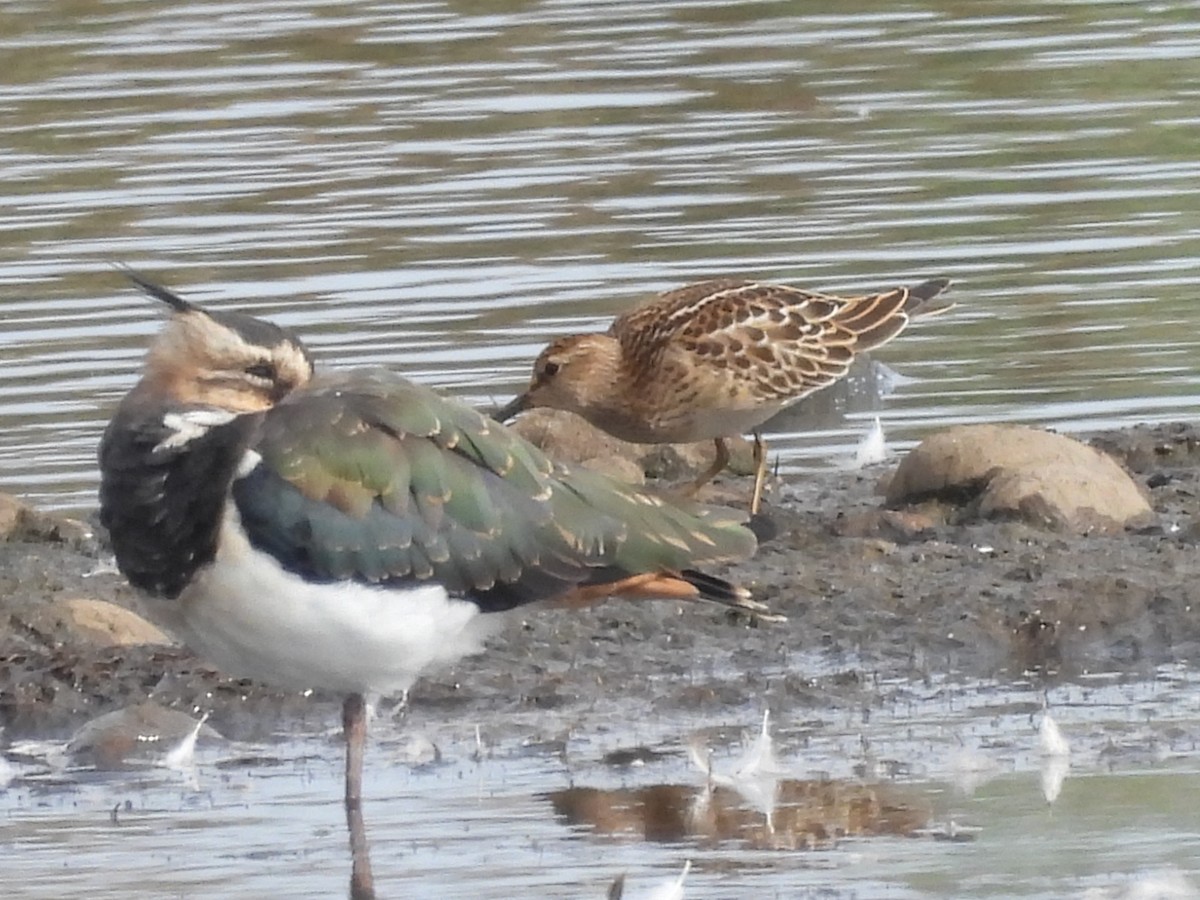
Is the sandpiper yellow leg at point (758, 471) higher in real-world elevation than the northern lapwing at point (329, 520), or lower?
lower

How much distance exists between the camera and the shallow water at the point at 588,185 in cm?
1187

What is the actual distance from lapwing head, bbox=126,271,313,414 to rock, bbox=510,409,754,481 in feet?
13.0

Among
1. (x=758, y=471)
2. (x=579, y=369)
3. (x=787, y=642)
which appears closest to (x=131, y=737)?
(x=787, y=642)

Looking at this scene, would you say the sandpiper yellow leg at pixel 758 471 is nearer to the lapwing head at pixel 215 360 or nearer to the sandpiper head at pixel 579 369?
the sandpiper head at pixel 579 369

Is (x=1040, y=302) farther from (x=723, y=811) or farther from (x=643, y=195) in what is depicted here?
(x=723, y=811)

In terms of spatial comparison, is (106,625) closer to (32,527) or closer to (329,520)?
(32,527)

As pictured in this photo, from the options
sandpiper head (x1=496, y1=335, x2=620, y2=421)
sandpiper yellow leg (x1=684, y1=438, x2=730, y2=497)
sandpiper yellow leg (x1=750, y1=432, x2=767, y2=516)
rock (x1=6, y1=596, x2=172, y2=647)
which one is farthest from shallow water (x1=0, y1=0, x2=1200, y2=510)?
rock (x1=6, y1=596, x2=172, y2=647)

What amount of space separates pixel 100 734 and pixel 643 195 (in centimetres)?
750

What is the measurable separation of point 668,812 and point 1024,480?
8.98ft

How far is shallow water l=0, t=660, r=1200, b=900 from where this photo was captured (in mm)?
6477

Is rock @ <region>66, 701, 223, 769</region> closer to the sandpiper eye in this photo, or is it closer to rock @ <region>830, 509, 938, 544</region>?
the sandpiper eye

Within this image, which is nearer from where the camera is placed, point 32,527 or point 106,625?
point 106,625

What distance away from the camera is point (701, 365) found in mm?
10117

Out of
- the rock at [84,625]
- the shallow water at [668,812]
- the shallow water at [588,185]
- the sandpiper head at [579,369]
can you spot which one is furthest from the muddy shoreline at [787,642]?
the shallow water at [588,185]
